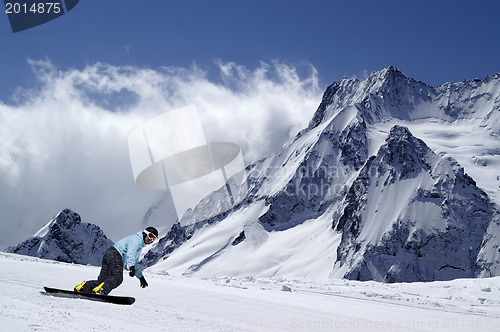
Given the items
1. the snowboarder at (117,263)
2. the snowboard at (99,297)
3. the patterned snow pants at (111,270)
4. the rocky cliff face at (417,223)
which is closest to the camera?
the snowboard at (99,297)

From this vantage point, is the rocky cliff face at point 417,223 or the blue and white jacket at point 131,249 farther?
the rocky cliff face at point 417,223

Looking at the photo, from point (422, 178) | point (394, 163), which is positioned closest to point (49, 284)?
point (422, 178)

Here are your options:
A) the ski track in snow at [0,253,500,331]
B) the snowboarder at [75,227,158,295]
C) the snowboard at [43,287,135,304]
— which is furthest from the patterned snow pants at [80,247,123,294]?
the ski track in snow at [0,253,500,331]

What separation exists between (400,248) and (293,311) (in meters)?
125

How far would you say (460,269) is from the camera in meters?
116

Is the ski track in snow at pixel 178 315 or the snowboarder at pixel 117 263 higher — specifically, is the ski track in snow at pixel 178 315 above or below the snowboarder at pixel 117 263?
below

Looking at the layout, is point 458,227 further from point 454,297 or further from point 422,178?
point 454,297

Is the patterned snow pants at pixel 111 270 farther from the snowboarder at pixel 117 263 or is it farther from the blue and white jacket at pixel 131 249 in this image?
the blue and white jacket at pixel 131 249

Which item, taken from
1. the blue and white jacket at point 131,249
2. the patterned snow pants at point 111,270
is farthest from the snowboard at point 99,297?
the blue and white jacket at point 131,249

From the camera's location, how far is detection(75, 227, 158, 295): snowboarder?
10.1 m

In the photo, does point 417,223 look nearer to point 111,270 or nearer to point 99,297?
point 111,270

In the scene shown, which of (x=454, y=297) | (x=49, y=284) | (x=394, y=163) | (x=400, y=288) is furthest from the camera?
(x=394, y=163)

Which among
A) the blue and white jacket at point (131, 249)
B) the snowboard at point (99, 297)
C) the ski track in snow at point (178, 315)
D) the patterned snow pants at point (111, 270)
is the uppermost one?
the blue and white jacket at point (131, 249)

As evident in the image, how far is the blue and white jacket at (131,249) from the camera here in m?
10.3
